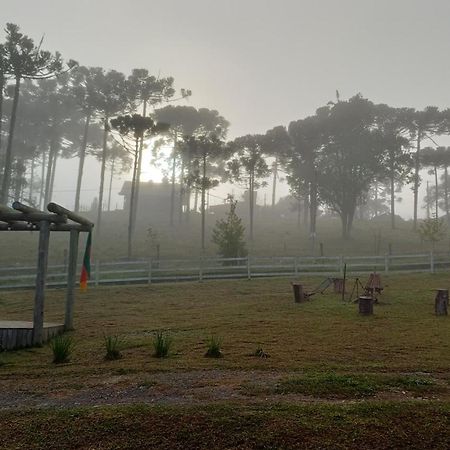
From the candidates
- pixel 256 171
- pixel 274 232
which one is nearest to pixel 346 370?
pixel 256 171

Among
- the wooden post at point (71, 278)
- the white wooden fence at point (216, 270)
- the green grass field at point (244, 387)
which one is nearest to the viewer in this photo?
the green grass field at point (244, 387)

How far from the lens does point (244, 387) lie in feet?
19.0

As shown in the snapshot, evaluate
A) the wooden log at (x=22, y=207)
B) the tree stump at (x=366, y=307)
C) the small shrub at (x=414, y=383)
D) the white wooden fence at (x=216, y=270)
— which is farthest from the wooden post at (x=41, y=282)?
the white wooden fence at (x=216, y=270)

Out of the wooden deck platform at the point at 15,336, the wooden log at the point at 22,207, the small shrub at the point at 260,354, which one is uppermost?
the wooden log at the point at 22,207

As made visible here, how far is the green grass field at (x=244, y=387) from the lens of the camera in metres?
4.36

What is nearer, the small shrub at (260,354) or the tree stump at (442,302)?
the small shrub at (260,354)

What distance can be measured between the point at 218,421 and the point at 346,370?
2910mm

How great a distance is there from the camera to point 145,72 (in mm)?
39719

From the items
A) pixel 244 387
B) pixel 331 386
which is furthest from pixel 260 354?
pixel 331 386

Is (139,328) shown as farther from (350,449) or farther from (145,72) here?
(145,72)

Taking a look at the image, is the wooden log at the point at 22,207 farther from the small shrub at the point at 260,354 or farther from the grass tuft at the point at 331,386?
the grass tuft at the point at 331,386

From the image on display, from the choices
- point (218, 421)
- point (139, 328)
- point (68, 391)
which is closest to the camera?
point (218, 421)

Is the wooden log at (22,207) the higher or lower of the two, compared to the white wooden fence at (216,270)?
higher

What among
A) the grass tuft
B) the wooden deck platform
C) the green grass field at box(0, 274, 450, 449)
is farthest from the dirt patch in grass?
the wooden deck platform
